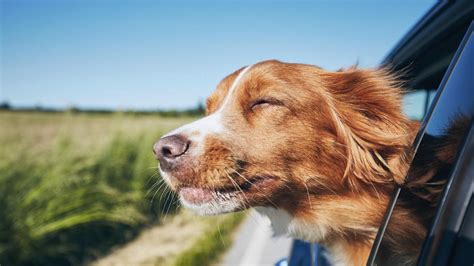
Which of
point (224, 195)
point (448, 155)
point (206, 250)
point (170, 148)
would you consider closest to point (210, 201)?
point (224, 195)

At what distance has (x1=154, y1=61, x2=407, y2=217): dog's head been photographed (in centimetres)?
188

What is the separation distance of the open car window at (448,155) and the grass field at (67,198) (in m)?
2.54

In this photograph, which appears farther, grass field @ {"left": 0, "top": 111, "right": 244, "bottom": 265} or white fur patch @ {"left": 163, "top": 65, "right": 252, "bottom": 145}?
grass field @ {"left": 0, "top": 111, "right": 244, "bottom": 265}

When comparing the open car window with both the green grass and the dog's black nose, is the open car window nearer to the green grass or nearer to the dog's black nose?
the dog's black nose

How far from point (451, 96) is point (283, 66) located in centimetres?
102

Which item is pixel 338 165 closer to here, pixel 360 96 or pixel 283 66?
pixel 360 96

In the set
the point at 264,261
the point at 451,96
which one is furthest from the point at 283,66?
the point at 264,261

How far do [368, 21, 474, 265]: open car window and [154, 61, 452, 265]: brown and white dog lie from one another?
1.03 ft

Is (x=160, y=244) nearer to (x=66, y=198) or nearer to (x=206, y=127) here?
(x=66, y=198)

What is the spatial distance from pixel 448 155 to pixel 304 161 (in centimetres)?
76

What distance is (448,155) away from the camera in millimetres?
1238

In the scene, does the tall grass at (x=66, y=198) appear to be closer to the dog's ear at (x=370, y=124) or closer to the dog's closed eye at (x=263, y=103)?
the dog's closed eye at (x=263, y=103)

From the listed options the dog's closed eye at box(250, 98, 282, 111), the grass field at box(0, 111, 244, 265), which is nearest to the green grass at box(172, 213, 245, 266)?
the grass field at box(0, 111, 244, 265)

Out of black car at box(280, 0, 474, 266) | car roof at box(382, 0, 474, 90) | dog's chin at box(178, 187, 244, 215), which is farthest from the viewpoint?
dog's chin at box(178, 187, 244, 215)
